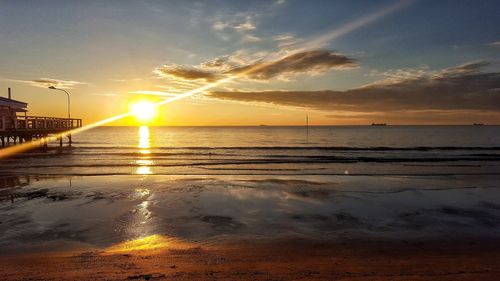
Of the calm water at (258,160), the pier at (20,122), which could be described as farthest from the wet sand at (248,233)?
the pier at (20,122)

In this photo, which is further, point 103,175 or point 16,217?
point 103,175

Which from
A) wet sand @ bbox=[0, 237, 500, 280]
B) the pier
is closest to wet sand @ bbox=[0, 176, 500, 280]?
wet sand @ bbox=[0, 237, 500, 280]

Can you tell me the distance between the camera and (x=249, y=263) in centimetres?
756

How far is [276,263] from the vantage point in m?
7.53

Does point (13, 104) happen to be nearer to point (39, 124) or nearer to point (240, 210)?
point (39, 124)

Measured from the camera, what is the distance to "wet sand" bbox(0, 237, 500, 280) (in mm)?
6836

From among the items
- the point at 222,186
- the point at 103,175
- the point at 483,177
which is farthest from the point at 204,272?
the point at 483,177

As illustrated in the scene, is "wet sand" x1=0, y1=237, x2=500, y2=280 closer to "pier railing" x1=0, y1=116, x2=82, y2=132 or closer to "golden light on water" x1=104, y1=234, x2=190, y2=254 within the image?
"golden light on water" x1=104, y1=234, x2=190, y2=254

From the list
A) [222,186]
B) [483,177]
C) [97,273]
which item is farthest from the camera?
[483,177]

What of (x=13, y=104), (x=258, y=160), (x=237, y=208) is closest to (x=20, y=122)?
(x=13, y=104)

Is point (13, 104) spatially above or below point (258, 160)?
above

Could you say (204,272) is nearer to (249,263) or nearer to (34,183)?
(249,263)

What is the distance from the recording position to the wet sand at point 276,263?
22.4ft

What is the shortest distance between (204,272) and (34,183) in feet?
58.8
